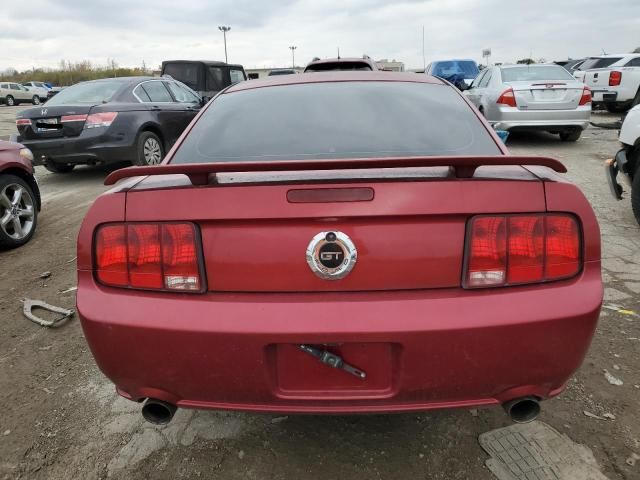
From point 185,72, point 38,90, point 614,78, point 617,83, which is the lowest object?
point 617,83

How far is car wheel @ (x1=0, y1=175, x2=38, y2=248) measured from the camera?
4844 mm

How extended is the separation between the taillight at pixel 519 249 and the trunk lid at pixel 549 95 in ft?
27.2

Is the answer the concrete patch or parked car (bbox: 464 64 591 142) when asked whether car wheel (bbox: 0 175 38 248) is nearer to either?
the concrete patch

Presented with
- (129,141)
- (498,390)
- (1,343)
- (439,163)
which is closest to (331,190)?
(439,163)

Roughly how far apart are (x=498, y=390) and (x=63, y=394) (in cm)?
218

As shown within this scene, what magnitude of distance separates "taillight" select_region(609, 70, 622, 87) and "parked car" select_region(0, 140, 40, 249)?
48.8 ft

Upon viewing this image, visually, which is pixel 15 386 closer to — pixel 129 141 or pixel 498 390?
pixel 498 390

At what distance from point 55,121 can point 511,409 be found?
749cm

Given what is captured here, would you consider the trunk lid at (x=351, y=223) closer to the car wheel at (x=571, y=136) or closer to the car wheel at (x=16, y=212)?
the car wheel at (x=16, y=212)

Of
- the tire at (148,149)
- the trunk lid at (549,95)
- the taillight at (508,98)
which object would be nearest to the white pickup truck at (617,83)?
the trunk lid at (549,95)

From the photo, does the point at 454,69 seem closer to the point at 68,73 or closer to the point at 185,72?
the point at 185,72

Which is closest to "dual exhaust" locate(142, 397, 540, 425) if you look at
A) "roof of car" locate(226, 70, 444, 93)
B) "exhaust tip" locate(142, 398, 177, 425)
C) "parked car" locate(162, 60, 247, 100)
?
"exhaust tip" locate(142, 398, 177, 425)

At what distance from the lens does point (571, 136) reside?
1027 cm

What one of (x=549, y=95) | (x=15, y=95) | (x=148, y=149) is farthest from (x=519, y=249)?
(x=15, y=95)
